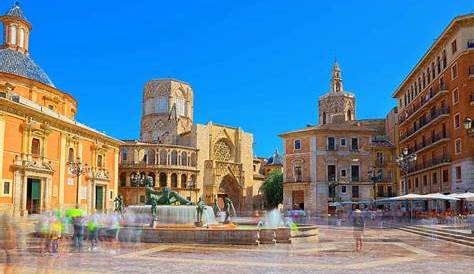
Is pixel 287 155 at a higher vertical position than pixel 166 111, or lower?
lower

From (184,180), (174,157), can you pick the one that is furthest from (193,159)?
(174,157)

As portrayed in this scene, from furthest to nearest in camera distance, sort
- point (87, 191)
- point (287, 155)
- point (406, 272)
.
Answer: point (287, 155) < point (87, 191) < point (406, 272)

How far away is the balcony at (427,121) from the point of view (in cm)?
4142

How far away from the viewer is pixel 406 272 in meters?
12.4

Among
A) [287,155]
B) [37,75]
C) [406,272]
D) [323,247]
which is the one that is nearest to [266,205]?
[287,155]

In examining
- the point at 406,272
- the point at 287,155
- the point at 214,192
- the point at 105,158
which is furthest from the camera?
the point at 214,192

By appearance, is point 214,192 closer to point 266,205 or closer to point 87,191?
point 266,205

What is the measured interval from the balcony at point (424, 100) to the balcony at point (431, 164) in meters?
5.33

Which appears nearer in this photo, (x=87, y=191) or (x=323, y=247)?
(x=323, y=247)

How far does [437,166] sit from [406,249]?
26.3 m

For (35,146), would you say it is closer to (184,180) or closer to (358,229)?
(358,229)

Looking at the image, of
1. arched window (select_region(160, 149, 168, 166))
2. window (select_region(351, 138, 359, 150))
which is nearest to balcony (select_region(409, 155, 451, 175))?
window (select_region(351, 138, 359, 150))

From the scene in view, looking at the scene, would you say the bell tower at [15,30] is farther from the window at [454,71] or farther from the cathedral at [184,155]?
the window at [454,71]

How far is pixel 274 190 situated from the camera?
256 ft
